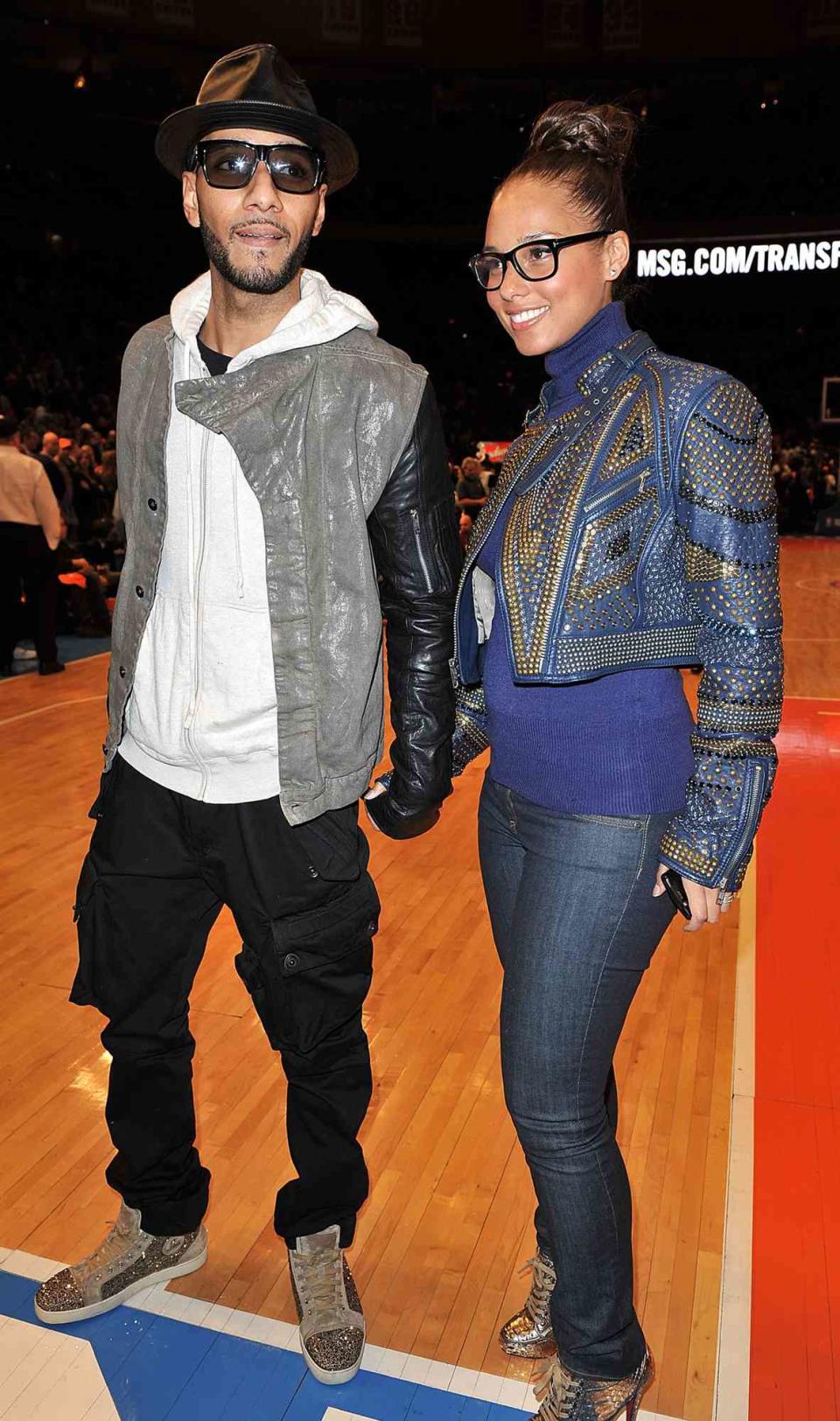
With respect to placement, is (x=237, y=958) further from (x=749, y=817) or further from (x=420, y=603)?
(x=749, y=817)

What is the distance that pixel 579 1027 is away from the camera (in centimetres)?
148

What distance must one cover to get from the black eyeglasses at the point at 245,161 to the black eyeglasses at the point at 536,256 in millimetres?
349

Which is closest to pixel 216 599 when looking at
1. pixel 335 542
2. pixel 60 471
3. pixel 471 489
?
pixel 335 542

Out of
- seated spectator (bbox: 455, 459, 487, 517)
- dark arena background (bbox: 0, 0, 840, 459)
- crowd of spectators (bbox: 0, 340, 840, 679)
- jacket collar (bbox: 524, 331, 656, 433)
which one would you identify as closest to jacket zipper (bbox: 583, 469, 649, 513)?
jacket collar (bbox: 524, 331, 656, 433)

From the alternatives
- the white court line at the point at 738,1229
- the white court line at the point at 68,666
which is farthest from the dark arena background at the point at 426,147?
Result: the white court line at the point at 738,1229

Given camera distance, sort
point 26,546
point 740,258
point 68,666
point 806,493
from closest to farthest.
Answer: point 26,546 → point 68,666 → point 740,258 → point 806,493

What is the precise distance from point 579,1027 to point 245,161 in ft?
4.21

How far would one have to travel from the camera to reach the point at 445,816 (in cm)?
502

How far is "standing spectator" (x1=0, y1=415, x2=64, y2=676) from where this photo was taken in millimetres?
7137

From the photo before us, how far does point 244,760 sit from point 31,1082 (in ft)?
4.75

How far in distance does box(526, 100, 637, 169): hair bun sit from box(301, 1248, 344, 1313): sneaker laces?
1.74 m

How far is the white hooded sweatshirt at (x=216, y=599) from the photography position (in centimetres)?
168

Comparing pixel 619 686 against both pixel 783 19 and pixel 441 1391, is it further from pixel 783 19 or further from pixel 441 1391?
pixel 783 19

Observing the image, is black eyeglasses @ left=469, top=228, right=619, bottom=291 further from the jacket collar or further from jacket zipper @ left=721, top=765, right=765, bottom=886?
jacket zipper @ left=721, top=765, right=765, bottom=886
